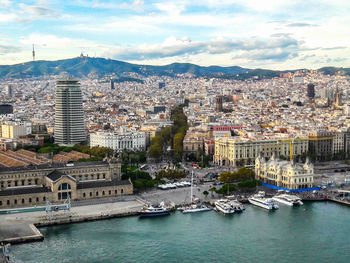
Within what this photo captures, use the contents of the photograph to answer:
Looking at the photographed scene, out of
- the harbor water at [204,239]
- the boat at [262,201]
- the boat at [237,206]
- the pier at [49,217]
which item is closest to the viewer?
the harbor water at [204,239]

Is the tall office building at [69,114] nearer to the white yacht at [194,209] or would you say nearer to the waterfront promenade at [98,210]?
the waterfront promenade at [98,210]

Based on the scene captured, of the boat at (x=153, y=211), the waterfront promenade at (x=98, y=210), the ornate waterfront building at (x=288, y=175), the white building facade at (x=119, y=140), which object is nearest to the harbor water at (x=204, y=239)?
the boat at (x=153, y=211)

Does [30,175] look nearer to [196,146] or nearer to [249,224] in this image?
[249,224]

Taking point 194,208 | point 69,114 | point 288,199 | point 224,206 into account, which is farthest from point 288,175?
point 69,114

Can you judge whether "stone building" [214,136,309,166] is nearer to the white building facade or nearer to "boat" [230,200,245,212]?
the white building facade

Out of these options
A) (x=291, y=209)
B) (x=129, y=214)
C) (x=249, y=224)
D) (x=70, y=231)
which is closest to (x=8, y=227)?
(x=70, y=231)

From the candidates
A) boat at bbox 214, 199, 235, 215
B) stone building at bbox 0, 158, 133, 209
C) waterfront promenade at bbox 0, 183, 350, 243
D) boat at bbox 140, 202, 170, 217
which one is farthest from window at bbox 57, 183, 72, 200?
boat at bbox 214, 199, 235, 215

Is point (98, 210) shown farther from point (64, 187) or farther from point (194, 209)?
point (194, 209)
